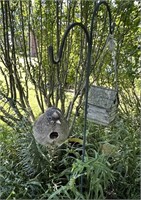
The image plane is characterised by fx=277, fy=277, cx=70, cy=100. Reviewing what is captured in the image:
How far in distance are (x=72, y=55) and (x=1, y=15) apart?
562 mm

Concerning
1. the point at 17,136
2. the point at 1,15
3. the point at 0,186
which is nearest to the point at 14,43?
the point at 1,15

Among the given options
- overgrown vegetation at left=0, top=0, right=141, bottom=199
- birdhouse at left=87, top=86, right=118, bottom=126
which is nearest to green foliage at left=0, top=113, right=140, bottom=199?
overgrown vegetation at left=0, top=0, right=141, bottom=199

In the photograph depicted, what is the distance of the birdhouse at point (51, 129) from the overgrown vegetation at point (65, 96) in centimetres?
14

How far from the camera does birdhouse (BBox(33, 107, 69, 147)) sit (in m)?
1.04

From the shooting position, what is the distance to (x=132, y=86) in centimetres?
218

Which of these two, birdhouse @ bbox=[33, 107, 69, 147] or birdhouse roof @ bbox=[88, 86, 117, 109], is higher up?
birdhouse roof @ bbox=[88, 86, 117, 109]

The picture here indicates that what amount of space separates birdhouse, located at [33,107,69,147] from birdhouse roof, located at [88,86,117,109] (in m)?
0.17

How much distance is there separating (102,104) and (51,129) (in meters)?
0.24

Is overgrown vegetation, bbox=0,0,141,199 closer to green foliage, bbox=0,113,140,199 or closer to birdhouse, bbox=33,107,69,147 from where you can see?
green foliage, bbox=0,113,140,199

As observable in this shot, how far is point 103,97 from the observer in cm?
112

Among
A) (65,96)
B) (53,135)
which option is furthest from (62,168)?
(65,96)

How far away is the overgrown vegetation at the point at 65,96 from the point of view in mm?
1322

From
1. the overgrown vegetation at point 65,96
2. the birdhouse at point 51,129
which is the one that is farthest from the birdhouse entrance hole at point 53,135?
the overgrown vegetation at point 65,96

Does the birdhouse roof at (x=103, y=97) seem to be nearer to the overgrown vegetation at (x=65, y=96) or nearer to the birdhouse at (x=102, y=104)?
the birdhouse at (x=102, y=104)
